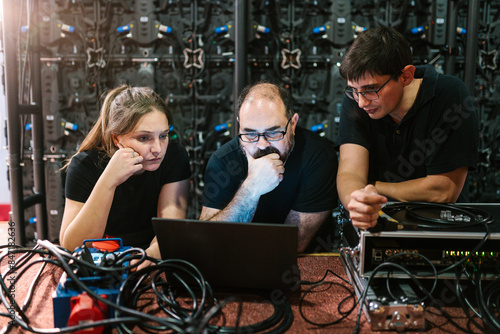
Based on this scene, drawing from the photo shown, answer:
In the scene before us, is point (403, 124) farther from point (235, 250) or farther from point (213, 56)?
point (213, 56)

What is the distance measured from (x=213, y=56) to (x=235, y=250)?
308 cm

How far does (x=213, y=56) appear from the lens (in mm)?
3678

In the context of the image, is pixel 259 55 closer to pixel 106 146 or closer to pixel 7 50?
pixel 7 50

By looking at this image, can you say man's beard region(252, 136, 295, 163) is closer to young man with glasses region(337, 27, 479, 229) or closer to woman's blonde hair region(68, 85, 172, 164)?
young man with glasses region(337, 27, 479, 229)

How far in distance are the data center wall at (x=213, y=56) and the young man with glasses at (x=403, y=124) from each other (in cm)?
218

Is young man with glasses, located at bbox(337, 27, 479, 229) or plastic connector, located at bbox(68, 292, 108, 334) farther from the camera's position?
young man with glasses, located at bbox(337, 27, 479, 229)

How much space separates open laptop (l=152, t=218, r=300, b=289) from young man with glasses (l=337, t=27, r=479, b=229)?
54 cm

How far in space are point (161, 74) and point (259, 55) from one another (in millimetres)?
1000

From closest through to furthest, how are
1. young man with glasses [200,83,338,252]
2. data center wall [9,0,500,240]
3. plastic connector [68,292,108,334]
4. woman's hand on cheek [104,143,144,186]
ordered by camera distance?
plastic connector [68,292,108,334], woman's hand on cheek [104,143,144,186], young man with glasses [200,83,338,252], data center wall [9,0,500,240]

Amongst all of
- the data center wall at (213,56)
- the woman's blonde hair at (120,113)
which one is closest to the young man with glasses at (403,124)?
the woman's blonde hair at (120,113)

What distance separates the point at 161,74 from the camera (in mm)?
3744

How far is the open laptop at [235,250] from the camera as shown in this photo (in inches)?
33.9

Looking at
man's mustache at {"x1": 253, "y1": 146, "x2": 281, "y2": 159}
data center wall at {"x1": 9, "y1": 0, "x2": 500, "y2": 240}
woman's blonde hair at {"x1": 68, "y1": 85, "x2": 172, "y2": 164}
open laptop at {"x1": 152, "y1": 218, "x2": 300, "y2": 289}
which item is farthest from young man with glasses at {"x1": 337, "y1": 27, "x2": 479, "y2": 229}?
data center wall at {"x1": 9, "y1": 0, "x2": 500, "y2": 240}

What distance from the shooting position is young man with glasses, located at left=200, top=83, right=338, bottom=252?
148cm
